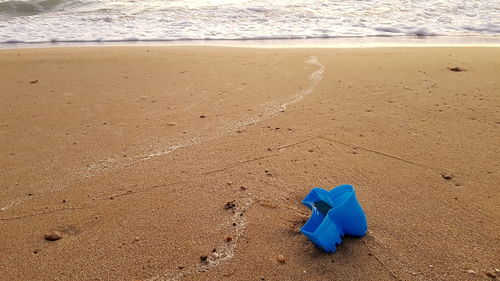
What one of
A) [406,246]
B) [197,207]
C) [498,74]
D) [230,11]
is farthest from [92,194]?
[230,11]

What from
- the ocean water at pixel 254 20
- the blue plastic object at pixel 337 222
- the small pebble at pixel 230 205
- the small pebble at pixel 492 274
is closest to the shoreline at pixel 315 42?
the ocean water at pixel 254 20

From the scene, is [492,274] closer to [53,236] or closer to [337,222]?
[337,222]

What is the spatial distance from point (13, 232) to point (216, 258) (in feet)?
4.01

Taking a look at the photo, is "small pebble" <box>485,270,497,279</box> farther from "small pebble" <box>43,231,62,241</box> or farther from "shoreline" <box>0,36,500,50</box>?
"shoreline" <box>0,36,500,50</box>

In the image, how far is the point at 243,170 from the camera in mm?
3018

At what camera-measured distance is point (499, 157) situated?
124 inches

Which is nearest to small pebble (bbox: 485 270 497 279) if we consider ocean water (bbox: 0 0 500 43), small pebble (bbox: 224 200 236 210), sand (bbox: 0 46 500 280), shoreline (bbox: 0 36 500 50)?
sand (bbox: 0 46 500 280)

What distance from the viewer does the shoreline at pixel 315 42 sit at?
290 inches

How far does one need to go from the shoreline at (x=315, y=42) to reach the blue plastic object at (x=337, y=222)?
17.2 feet

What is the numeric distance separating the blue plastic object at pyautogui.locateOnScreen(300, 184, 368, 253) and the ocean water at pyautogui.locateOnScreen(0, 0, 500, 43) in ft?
21.2

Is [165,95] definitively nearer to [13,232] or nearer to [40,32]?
[13,232]

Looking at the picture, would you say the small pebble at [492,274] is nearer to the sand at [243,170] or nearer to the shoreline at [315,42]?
the sand at [243,170]

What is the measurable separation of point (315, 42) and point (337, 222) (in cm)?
610

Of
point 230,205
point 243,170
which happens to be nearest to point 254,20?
point 243,170
